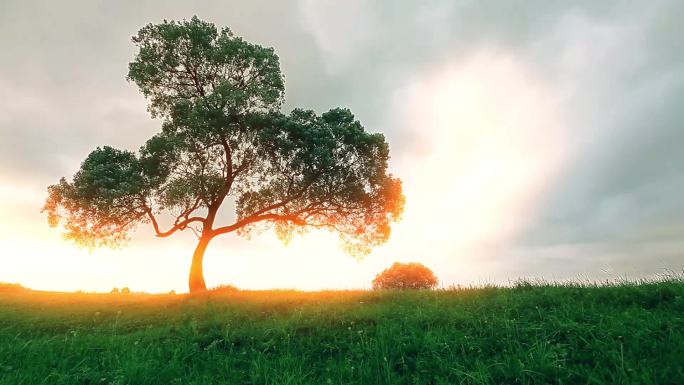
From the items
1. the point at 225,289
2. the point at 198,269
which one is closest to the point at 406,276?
the point at 198,269

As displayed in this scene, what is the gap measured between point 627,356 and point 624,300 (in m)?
4.92

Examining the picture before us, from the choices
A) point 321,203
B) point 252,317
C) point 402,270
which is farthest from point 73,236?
point 402,270

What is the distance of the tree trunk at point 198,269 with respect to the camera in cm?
2617

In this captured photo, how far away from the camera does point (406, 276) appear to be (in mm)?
47906

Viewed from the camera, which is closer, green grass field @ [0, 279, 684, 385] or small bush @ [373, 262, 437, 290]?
green grass field @ [0, 279, 684, 385]

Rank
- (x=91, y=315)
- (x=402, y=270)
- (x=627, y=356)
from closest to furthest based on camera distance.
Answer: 1. (x=627, y=356)
2. (x=91, y=315)
3. (x=402, y=270)

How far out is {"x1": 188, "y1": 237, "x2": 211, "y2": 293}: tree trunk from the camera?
2617cm

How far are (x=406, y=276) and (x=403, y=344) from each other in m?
40.0

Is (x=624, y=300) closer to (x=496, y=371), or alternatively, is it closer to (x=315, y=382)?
(x=496, y=371)

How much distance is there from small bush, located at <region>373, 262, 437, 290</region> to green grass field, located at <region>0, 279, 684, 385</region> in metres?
33.3

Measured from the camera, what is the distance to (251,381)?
7.96m

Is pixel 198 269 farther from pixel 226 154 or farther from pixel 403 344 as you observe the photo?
pixel 403 344

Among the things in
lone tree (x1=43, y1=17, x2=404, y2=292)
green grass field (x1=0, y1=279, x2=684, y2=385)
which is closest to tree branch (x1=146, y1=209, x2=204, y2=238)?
lone tree (x1=43, y1=17, x2=404, y2=292)

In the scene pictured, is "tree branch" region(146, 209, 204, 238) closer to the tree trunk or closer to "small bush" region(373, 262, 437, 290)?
the tree trunk
